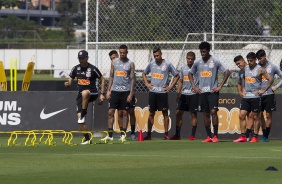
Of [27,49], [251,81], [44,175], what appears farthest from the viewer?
[27,49]

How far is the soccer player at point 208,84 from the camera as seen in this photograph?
73.0ft

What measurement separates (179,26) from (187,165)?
39.9 ft

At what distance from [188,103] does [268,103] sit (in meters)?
2.04

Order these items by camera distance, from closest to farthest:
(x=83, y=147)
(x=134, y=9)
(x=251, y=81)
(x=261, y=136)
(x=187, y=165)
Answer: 1. (x=187, y=165)
2. (x=83, y=147)
3. (x=251, y=81)
4. (x=261, y=136)
5. (x=134, y=9)

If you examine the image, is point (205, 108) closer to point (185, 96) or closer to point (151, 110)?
point (185, 96)

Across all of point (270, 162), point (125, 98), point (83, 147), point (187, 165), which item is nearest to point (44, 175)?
point (187, 165)

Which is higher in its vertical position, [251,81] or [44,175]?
[251,81]

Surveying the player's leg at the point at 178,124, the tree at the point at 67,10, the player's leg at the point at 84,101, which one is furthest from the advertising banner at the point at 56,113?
the tree at the point at 67,10

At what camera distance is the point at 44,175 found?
13766mm

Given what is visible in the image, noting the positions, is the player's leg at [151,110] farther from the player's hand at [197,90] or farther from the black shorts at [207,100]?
the black shorts at [207,100]

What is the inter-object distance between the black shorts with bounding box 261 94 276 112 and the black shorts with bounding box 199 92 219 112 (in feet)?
3.58

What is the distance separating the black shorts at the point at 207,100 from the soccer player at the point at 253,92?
0.66 metres

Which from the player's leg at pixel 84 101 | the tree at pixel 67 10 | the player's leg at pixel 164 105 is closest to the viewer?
the player's leg at pixel 84 101

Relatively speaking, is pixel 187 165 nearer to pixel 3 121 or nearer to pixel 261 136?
pixel 261 136
